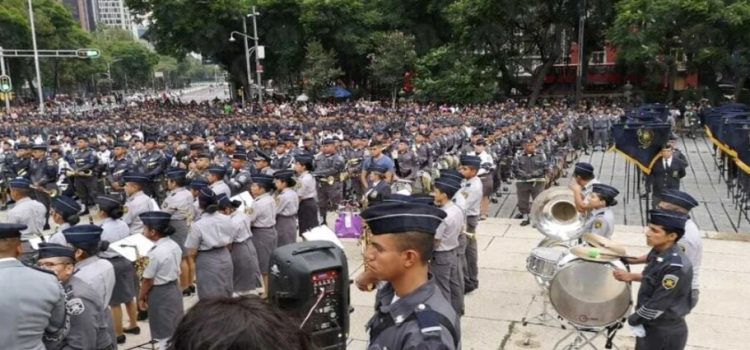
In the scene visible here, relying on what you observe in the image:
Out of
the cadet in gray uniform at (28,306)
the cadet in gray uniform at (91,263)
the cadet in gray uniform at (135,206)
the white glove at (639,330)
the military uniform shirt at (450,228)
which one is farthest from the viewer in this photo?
the cadet in gray uniform at (135,206)

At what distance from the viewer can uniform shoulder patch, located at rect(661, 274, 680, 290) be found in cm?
434

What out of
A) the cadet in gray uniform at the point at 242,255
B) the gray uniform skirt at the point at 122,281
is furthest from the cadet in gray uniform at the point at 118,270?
the cadet in gray uniform at the point at 242,255

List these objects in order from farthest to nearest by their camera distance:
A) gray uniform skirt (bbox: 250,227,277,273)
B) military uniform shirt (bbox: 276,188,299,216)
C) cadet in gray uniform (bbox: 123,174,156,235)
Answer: military uniform shirt (bbox: 276,188,299,216)
gray uniform skirt (bbox: 250,227,277,273)
cadet in gray uniform (bbox: 123,174,156,235)

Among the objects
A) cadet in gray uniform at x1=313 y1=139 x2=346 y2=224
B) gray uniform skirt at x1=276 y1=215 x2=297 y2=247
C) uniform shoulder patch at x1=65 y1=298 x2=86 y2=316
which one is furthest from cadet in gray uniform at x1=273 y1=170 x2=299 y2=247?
uniform shoulder patch at x1=65 y1=298 x2=86 y2=316

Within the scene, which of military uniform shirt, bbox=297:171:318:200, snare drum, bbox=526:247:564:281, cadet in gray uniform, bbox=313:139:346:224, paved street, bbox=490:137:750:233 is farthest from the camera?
cadet in gray uniform, bbox=313:139:346:224

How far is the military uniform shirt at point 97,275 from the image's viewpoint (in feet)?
16.2

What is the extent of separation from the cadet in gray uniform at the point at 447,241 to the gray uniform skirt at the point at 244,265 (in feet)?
7.74

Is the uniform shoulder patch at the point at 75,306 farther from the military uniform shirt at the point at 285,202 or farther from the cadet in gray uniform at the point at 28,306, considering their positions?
the military uniform shirt at the point at 285,202

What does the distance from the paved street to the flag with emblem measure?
4.29 feet

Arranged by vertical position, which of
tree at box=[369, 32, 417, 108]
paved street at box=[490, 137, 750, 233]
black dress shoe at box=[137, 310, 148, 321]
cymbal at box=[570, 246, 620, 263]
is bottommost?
paved street at box=[490, 137, 750, 233]

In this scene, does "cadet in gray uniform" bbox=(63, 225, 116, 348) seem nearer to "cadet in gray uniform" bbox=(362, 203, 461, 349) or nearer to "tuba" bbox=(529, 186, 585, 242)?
"cadet in gray uniform" bbox=(362, 203, 461, 349)

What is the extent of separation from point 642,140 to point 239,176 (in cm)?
732

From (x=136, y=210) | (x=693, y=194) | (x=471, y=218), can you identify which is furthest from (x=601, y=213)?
(x=693, y=194)

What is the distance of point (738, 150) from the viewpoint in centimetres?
1175
